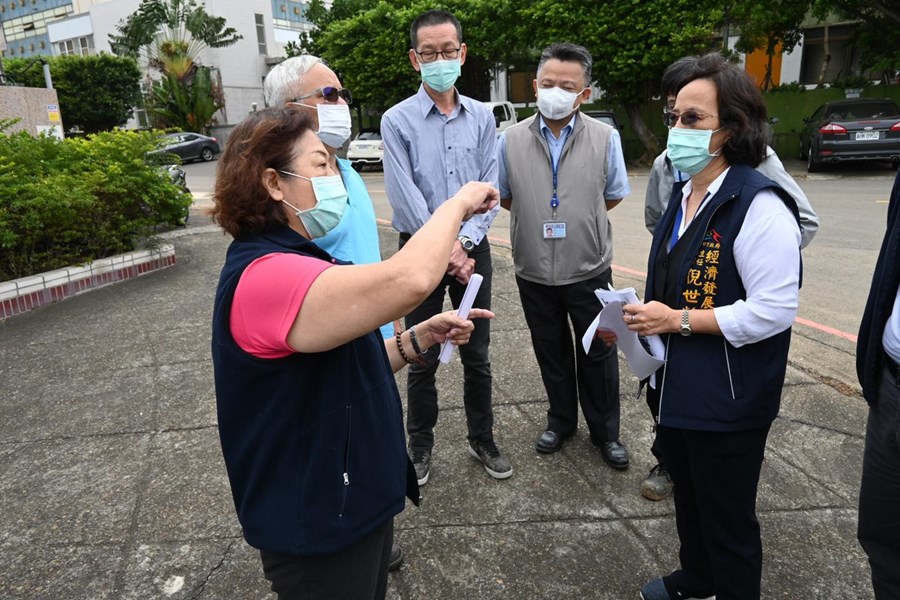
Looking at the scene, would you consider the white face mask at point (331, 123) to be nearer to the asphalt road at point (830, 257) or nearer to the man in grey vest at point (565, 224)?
the asphalt road at point (830, 257)

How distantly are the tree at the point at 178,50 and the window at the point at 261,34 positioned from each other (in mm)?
3118

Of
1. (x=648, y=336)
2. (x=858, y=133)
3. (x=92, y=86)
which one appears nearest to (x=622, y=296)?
(x=648, y=336)

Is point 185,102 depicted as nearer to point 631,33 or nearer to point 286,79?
point 631,33

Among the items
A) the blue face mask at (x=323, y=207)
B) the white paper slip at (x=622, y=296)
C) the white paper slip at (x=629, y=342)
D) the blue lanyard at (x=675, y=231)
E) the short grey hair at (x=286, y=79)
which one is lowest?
the white paper slip at (x=629, y=342)

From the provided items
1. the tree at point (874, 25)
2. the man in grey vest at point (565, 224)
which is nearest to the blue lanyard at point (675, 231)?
the man in grey vest at point (565, 224)

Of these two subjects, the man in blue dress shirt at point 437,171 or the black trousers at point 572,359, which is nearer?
the man in blue dress shirt at point 437,171

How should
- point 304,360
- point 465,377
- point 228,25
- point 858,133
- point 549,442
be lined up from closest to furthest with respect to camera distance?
point 304,360 < point 465,377 < point 549,442 < point 858,133 < point 228,25

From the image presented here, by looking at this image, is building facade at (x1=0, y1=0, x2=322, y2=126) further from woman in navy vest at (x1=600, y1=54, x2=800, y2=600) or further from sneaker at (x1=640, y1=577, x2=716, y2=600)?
sneaker at (x1=640, y1=577, x2=716, y2=600)

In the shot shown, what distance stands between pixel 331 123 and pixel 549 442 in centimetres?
198

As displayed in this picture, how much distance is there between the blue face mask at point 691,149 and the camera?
2.04 metres

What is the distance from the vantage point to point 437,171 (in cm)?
318

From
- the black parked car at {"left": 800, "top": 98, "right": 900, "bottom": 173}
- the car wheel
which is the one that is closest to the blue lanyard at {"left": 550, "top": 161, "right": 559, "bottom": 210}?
the black parked car at {"left": 800, "top": 98, "right": 900, "bottom": 173}

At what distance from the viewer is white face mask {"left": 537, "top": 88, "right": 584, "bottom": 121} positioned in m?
3.19

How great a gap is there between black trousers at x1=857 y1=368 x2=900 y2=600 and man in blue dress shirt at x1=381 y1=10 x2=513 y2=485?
1.65 metres
